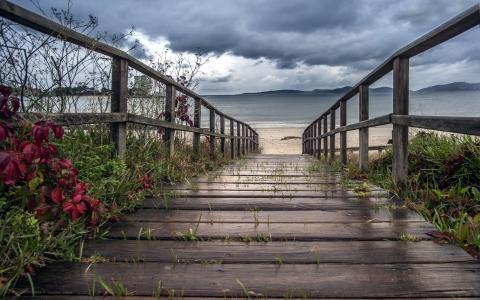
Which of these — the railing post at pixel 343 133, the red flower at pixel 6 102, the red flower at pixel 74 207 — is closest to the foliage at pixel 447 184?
the railing post at pixel 343 133

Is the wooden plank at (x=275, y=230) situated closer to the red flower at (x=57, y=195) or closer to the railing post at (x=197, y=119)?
the red flower at (x=57, y=195)

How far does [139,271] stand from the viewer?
1.81 m

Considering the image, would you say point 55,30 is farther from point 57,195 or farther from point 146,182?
point 146,182

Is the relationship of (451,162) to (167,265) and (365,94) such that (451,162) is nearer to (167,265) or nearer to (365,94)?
(365,94)

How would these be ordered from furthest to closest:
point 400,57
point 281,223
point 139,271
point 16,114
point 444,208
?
point 400,57 < point 444,208 < point 281,223 < point 16,114 < point 139,271

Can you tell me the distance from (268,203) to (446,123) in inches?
54.5

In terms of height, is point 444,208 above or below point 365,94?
below

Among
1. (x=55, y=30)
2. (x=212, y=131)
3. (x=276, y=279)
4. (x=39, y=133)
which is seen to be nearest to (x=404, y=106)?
(x=276, y=279)

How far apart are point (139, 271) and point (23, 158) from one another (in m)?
0.79

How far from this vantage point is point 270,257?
6.49 feet

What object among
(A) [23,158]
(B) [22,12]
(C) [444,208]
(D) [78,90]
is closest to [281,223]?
(C) [444,208]

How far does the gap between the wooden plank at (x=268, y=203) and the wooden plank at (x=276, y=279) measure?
1202 millimetres

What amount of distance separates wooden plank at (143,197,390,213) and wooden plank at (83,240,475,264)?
87 centimetres

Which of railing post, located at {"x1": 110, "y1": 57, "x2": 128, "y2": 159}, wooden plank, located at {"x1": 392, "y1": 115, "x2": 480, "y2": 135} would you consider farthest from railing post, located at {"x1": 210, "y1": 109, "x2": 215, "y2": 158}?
wooden plank, located at {"x1": 392, "y1": 115, "x2": 480, "y2": 135}
